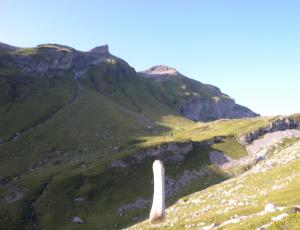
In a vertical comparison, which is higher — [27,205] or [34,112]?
[34,112]

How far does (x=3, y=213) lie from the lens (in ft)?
251

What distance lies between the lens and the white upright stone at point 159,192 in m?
6.41

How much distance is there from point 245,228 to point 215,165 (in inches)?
2918

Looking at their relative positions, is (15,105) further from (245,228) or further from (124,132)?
(245,228)

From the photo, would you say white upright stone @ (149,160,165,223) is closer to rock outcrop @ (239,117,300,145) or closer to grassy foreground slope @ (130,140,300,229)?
grassy foreground slope @ (130,140,300,229)

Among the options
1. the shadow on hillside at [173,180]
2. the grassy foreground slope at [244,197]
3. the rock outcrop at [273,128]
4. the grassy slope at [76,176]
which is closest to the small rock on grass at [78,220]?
the grassy slope at [76,176]

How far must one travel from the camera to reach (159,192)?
21.5 ft

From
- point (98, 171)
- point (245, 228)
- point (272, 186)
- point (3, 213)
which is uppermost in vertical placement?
point (245, 228)

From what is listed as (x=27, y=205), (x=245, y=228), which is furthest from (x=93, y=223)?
(x=245, y=228)

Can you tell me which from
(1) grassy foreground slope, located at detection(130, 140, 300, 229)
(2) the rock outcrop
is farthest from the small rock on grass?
(2) the rock outcrop

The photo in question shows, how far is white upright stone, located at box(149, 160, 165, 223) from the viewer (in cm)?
641

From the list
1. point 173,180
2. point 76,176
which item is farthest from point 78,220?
point 173,180

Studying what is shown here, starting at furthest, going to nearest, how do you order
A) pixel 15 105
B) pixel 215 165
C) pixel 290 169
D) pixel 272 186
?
pixel 15 105, pixel 215 165, pixel 290 169, pixel 272 186

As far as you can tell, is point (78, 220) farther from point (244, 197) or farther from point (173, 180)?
point (244, 197)
